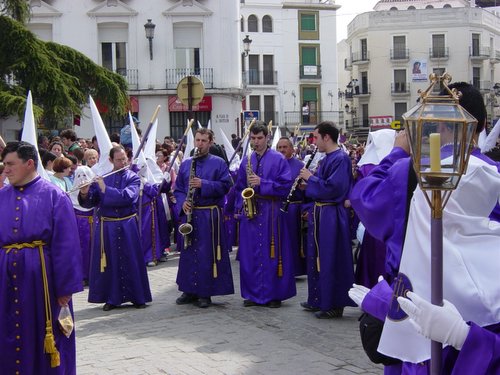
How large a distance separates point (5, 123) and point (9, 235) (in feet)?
51.8

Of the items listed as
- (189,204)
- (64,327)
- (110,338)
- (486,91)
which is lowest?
(110,338)

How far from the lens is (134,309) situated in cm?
872

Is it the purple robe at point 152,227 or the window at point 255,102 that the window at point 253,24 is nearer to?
the window at point 255,102

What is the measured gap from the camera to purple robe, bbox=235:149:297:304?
28.4 ft

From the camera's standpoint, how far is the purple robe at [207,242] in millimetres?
8711

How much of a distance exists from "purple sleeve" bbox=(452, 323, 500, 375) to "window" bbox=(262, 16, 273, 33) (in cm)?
4996

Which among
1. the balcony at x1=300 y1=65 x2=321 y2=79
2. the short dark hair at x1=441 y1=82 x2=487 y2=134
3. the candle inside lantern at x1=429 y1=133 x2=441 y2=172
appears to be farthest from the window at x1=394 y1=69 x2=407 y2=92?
the candle inside lantern at x1=429 y1=133 x2=441 y2=172

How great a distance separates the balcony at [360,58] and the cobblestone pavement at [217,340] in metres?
51.8

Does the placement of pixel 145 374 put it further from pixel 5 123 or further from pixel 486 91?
pixel 486 91

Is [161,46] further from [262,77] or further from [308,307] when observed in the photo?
[308,307]

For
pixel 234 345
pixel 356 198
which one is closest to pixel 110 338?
pixel 234 345

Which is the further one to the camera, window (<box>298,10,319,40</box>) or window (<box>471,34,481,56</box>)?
window (<box>471,34,481,56</box>)

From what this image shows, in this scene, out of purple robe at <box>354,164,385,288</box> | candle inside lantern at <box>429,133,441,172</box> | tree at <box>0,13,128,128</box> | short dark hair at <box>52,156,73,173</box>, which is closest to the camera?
candle inside lantern at <box>429,133,441,172</box>

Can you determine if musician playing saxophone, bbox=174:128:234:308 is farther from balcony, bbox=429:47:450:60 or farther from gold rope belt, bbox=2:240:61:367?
balcony, bbox=429:47:450:60
